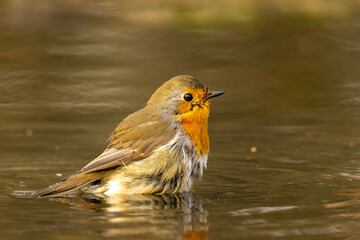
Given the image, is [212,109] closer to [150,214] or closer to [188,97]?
[188,97]

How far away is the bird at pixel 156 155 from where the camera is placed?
702 centimetres

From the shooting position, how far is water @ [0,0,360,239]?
19.8 feet

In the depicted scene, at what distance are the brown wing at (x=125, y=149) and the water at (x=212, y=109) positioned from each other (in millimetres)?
269

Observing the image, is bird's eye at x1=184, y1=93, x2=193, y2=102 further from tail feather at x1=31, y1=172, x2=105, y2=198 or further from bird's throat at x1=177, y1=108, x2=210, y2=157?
tail feather at x1=31, y1=172, x2=105, y2=198

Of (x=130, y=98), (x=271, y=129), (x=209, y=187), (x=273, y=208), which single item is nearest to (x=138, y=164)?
(x=209, y=187)

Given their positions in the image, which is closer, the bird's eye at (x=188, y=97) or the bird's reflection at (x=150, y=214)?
the bird's reflection at (x=150, y=214)

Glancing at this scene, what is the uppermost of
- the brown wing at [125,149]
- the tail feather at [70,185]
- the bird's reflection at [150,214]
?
the brown wing at [125,149]

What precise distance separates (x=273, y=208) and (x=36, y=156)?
2973 mm

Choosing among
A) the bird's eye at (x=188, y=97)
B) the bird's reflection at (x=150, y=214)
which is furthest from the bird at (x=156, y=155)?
the bird's reflection at (x=150, y=214)

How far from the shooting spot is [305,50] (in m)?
13.3

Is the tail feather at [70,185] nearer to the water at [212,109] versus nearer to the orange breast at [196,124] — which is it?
the water at [212,109]

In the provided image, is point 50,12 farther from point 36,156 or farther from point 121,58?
point 36,156

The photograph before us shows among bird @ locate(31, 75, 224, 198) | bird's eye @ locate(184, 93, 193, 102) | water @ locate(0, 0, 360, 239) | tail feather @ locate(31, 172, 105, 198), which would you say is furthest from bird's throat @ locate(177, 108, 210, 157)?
tail feather @ locate(31, 172, 105, 198)

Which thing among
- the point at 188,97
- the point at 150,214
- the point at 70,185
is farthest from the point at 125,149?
the point at 150,214
